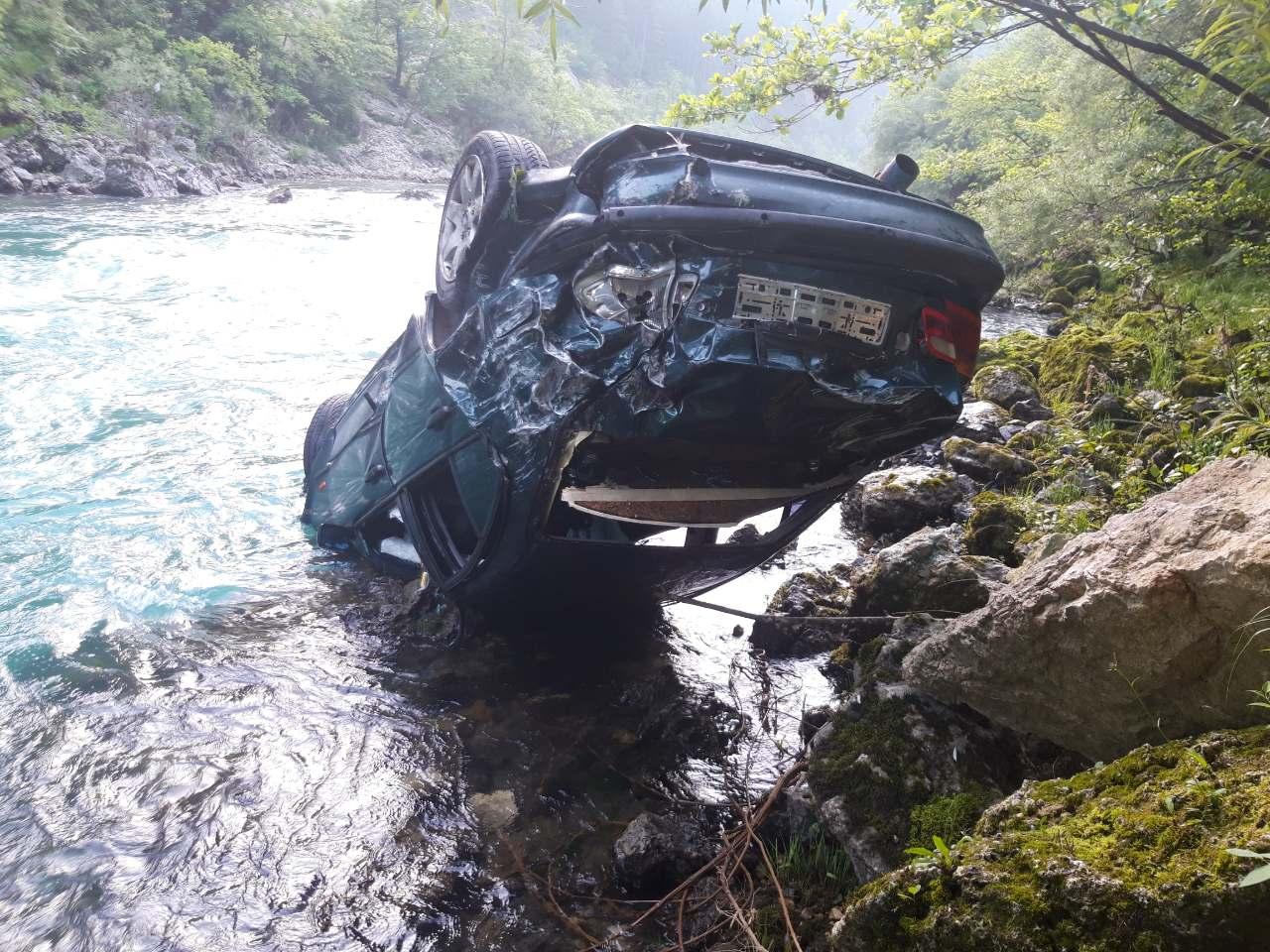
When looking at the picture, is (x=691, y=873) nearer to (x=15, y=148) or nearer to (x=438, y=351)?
(x=438, y=351)

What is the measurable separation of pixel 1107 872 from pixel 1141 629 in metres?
0.76

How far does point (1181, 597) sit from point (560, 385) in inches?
72.3

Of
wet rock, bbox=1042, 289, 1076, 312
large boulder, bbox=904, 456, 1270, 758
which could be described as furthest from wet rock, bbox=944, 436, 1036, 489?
wet rock, bbox=1042, 289, 1076, 312

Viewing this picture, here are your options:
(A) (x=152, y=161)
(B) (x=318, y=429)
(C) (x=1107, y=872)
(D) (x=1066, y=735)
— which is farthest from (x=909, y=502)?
(A) (x=152, y=161)

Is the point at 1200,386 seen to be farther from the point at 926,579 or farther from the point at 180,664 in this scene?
the point at 180,664

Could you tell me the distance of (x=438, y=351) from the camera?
3.46 meters

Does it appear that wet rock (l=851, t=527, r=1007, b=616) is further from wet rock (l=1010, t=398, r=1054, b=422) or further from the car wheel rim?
wet rock (l=1010, t=398, r=1054, b=422)

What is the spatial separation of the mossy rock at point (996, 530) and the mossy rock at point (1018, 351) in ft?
12.4

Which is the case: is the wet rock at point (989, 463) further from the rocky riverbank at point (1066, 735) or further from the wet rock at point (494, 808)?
the wet rock at point (494, 808)

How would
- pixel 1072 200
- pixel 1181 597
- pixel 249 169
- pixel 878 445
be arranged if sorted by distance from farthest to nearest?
1. pixel 249 169
2. pixel 1072 200
3. pixel 878 445
4. pixel 1181 597

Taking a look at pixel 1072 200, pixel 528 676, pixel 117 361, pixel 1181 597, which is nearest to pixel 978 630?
pixel 1181 597

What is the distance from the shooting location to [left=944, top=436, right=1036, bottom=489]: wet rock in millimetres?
5730

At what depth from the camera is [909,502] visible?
5.58 metres

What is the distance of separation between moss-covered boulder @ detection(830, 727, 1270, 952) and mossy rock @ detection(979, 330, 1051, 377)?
23.1ft
